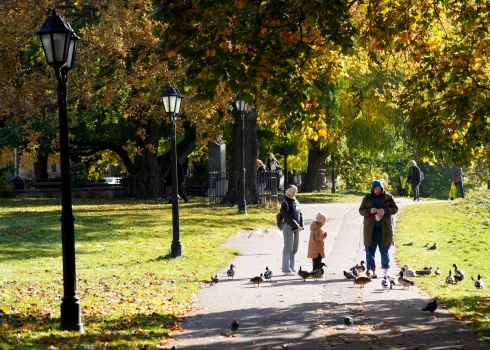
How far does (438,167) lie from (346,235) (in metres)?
56.1

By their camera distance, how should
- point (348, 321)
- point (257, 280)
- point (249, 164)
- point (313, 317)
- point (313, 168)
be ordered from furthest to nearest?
point (313, 168)
point (249, 164)
point (257, 280)
point (313, 317)
point (348, 321)

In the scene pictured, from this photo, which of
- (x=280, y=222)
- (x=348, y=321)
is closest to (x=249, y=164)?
(x=280, y=222)

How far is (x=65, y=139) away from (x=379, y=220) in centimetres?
684

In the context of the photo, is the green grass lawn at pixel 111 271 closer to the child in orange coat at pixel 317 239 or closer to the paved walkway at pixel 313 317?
the paved walkway at pixel 313 317

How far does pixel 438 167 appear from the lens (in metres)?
78.1

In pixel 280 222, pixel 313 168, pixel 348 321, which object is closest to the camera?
Result: pixel 348 321

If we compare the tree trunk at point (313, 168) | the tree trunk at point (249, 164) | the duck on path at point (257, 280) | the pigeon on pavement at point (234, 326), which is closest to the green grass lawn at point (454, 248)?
the duck on path at point (257, 280)

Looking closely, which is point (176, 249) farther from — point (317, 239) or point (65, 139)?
point (65, 139)

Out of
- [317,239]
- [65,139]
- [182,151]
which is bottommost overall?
[317,239]

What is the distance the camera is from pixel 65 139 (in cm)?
1089

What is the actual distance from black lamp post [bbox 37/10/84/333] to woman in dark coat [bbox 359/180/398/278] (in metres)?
6.44

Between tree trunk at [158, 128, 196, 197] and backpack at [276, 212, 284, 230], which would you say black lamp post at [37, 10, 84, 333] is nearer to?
backpack at [276, 212, 284, 230]

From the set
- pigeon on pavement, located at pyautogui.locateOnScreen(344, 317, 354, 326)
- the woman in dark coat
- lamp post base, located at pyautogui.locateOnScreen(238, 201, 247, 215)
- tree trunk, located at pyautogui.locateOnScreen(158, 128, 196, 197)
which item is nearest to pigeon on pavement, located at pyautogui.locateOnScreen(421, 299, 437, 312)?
pigeon on pavement, located at pyautogui.locateOnScreen(344, 317, 354, 326)

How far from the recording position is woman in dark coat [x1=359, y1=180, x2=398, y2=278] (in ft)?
52.2
